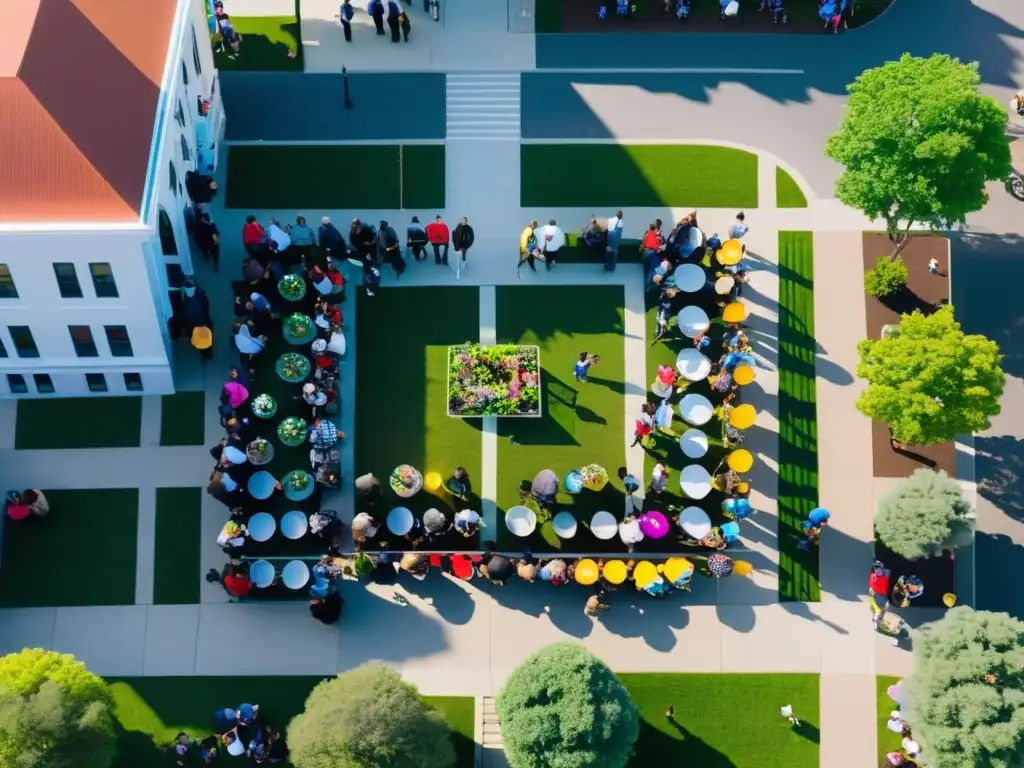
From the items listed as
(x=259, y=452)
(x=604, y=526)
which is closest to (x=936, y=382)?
(x=604, y=526)

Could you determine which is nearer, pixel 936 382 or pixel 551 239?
pixel 936 382

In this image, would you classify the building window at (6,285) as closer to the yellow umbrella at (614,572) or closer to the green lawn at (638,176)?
the green lawn at (638,176)

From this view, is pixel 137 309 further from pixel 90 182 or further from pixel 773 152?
pixel 773 152

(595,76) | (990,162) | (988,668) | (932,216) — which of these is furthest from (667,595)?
(595,76)

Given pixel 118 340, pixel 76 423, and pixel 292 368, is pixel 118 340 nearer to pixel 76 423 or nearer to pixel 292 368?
pixel 76 423

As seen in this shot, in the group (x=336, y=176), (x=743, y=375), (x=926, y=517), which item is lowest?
(x=926, y=517)
